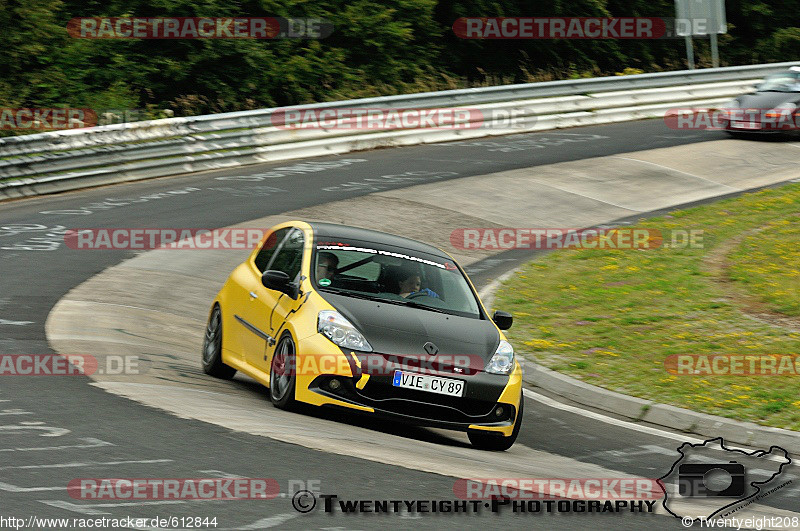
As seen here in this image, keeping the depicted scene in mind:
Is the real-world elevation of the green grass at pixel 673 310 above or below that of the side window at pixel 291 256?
below

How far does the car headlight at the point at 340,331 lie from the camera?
8.38 metres

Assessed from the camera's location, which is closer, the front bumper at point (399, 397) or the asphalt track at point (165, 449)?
the asphalt track at point (165, 449)

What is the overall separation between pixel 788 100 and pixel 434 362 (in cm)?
2012

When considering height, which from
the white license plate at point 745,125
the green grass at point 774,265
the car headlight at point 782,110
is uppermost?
the car headlight at point 782,110

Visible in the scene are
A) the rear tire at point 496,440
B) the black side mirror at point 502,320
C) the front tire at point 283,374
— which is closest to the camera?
the front tire at point 283,374

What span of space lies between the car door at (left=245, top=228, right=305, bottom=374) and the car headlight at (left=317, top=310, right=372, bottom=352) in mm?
472

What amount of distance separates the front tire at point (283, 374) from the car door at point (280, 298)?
0.51 ft

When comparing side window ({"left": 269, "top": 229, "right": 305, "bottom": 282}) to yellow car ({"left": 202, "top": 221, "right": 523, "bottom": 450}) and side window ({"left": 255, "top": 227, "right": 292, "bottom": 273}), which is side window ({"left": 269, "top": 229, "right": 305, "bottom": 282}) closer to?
yellow car ({"left": 202, "top": 221, "right": 523, "bottom": 450})

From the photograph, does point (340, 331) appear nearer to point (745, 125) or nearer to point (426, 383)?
point (426, 383)

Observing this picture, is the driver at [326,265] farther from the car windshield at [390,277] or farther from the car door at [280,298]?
the car door at [280,298]

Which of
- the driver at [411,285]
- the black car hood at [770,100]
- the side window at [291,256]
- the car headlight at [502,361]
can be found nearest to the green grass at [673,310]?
the car headlight at [502,361]

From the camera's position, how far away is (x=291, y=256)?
987 centimetres

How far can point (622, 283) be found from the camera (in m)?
15.1

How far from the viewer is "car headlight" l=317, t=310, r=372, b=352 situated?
8.38m
